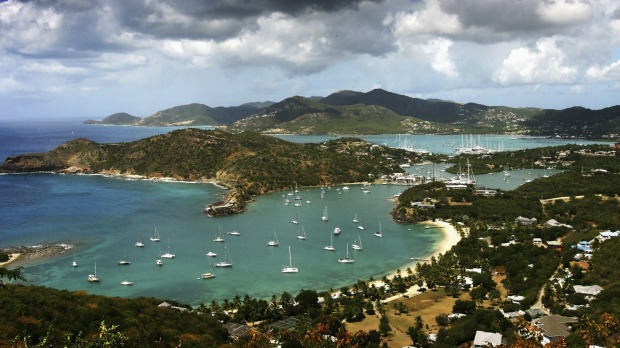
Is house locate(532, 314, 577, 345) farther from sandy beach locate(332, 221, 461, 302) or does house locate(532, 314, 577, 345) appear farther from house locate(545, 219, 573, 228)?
house locate(545, 219, 573, 228)

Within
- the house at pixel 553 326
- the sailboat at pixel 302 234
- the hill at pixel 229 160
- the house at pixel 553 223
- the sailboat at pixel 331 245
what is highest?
the hill at pixel 229 160

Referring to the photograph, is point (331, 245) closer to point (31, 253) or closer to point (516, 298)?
point (516, 298)

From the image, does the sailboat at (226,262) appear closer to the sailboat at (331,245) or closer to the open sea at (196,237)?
the open sea at (196,237)

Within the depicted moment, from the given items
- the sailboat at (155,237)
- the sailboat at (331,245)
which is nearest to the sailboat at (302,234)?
the sailboat at (331,245)

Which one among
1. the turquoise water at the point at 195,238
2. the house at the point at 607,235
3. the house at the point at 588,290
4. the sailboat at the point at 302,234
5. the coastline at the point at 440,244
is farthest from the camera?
the sailboat at the point at 302,234

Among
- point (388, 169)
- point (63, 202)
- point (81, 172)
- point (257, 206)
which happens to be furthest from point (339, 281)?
point (81, 172)

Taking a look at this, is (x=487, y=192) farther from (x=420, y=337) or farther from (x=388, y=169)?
(x=420, y=337)
